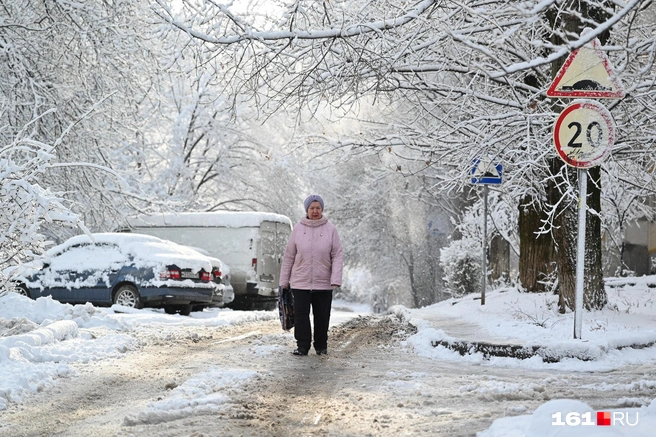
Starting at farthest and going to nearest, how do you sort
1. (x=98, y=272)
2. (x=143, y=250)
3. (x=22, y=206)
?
(x=143, y=250) → (x=98, y=272) → (x=22, y=206)

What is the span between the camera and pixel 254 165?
3634cm

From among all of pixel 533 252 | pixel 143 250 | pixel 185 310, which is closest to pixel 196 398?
pixel 533 252

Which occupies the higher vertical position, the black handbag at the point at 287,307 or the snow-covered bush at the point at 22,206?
the snow-covered bush at the point at 22,206

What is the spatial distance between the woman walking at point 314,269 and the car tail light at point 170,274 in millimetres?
7139

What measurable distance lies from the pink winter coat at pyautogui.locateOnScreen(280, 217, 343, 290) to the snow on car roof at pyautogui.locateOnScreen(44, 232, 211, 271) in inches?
290

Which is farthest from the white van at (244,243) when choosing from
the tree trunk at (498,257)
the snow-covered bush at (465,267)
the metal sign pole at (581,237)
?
the metal sign pole at (581,237)

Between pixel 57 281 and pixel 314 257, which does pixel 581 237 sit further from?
pixel 57 281

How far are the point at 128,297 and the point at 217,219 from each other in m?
5.74

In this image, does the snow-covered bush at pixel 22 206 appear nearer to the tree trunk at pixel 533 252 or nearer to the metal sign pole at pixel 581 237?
the metal sign pole at pixel 581 237

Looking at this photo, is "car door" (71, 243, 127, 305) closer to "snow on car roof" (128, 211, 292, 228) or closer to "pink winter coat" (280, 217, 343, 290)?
"snow on car roof" (128, 211, 292, 228)

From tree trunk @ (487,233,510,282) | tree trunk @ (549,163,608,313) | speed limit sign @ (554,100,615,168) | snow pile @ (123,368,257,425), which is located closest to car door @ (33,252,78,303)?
tree trunk @ (549,163,608,313)

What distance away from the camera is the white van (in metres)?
22.8

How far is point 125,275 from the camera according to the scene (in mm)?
17984

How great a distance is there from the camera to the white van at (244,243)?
74.6 feet
